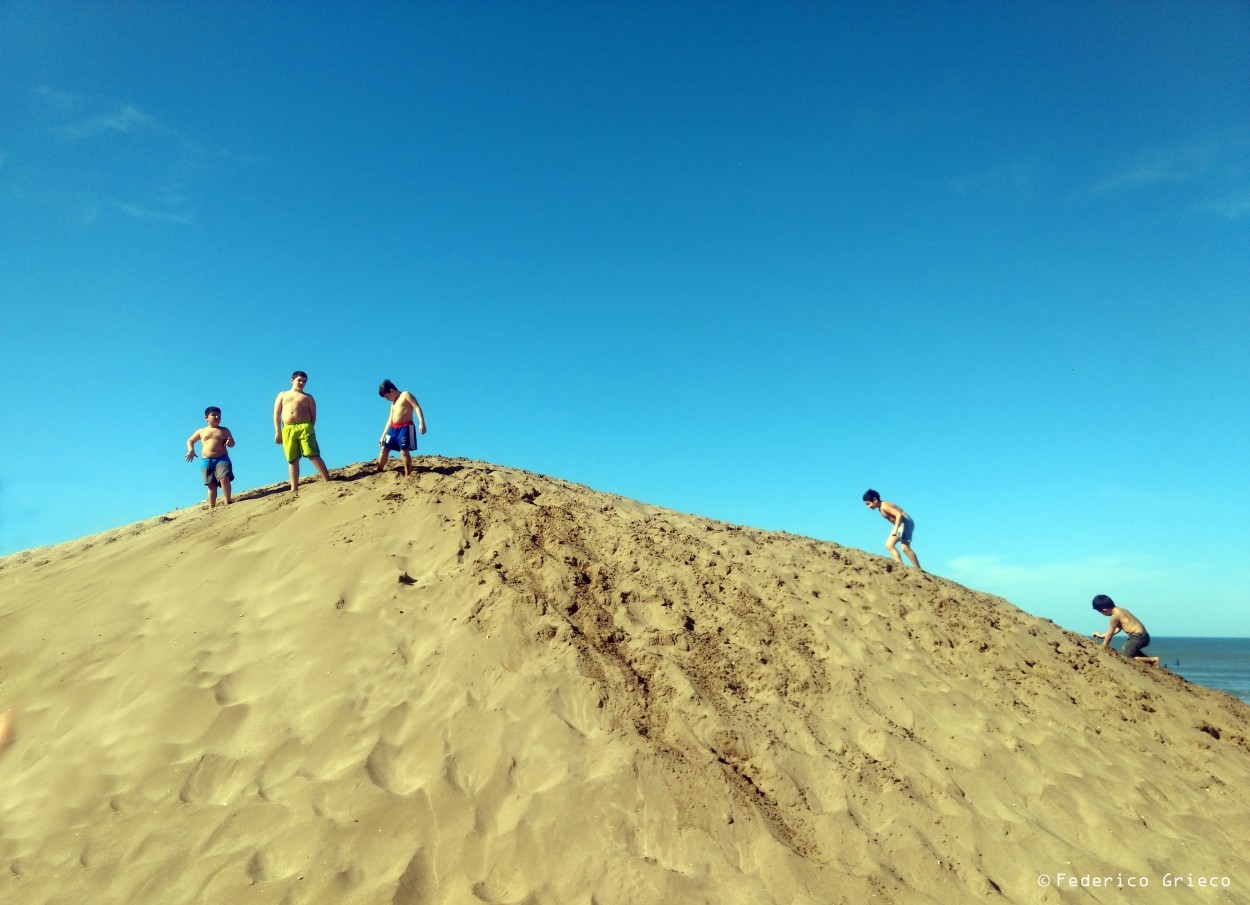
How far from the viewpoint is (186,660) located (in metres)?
5.56

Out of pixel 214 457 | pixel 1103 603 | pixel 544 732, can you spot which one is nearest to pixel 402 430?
pixel 214 457

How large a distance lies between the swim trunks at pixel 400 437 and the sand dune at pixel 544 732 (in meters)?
0.77

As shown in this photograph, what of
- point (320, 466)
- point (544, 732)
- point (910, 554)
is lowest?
point (544, 732)

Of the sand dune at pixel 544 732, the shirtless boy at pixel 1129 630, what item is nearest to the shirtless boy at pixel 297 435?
the sand dune at pixel 544 732

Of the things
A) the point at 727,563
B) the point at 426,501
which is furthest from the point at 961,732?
the point at 426,501

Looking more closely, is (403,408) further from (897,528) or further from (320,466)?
(897,528)

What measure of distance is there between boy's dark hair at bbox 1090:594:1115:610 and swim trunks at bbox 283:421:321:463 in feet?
36.3

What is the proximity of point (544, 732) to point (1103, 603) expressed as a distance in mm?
9356

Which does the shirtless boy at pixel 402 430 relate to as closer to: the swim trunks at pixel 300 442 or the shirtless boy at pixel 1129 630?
the swim trunks at pixel 300 442

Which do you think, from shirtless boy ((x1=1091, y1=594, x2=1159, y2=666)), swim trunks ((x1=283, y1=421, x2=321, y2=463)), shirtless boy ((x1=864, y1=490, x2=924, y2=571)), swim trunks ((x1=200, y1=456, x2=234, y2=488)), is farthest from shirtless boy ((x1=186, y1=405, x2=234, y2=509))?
shirtless boy ((x1=1091, y1=594, x2=1159, y2=666))

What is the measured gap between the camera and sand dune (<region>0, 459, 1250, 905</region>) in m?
4.20

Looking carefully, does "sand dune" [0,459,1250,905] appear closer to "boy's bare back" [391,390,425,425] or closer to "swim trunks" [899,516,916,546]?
"boy's bare back" [391,390,425,425]

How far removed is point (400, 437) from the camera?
8562mm

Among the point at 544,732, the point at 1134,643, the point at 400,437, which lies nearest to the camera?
the point at 544,732
